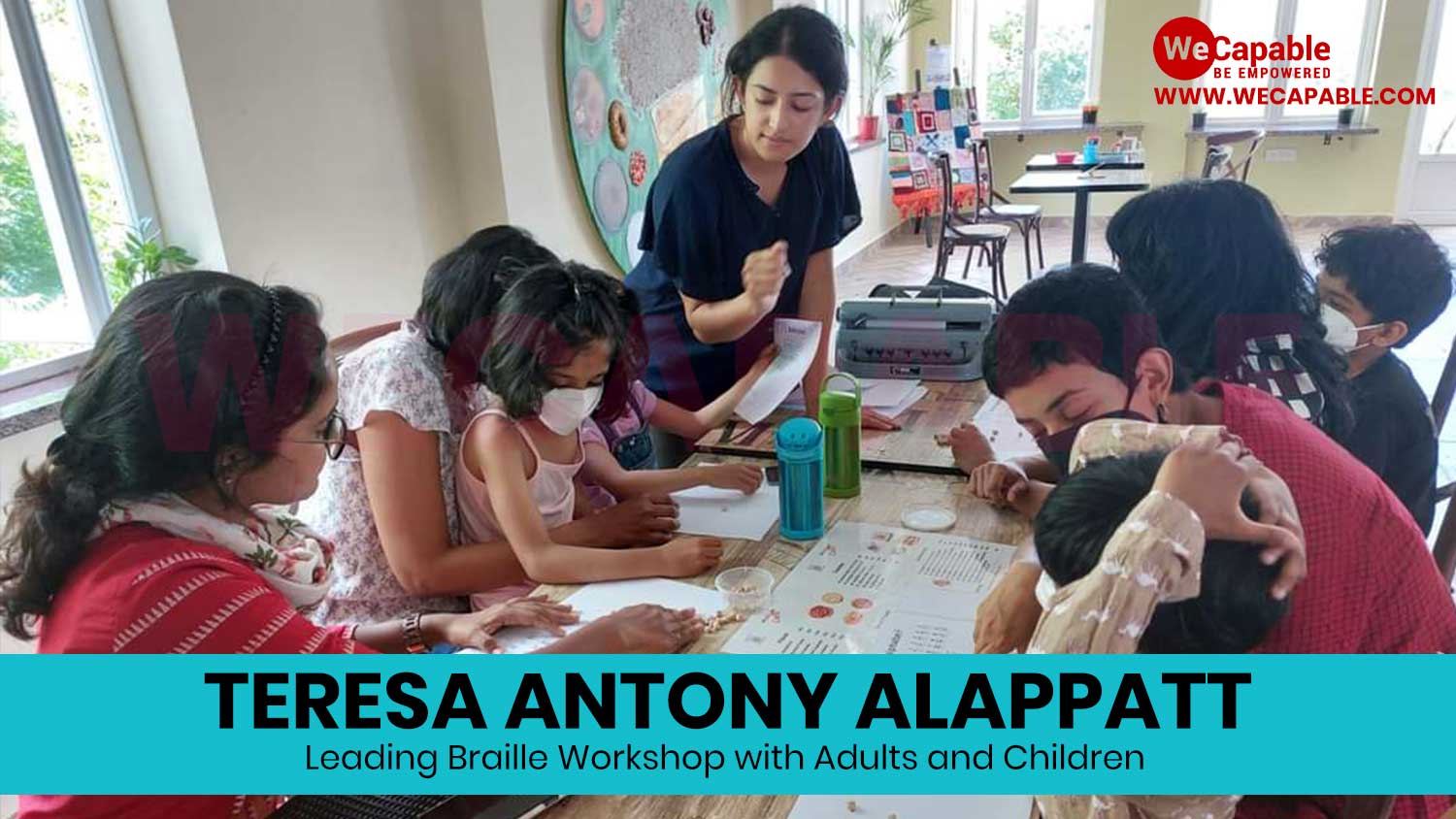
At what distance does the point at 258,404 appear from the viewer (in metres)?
0.75

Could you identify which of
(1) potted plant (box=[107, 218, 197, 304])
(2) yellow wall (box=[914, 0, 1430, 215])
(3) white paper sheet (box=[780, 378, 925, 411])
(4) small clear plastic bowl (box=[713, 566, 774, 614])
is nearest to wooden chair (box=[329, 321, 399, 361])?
(1) potted plant (box=[107, 218, 197, 304])

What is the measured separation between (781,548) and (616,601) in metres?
0.21

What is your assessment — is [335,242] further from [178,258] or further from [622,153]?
[622,153]

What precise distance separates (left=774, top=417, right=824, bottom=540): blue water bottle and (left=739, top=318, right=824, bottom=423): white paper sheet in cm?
30

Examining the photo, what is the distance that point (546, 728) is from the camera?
0.65 m

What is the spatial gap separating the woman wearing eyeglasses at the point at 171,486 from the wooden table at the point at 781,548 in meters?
0.26

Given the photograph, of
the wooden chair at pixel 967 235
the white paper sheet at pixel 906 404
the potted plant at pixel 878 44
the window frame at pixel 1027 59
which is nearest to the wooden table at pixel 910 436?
the white paper sheet at pixel 906 404

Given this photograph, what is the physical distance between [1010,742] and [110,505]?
698mm

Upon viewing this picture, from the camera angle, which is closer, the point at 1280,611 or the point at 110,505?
the point at 1280,611

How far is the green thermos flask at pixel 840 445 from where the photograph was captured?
1171 millimetres

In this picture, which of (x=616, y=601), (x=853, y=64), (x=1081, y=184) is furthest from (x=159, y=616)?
(x=853, y=64)

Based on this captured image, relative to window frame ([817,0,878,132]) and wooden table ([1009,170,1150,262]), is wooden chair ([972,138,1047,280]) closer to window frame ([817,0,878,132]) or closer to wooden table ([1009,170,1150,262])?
wooden table ([1009,170,1150,262])

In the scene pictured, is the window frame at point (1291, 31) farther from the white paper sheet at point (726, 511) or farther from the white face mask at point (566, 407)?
the white face mask at point (566, 407)

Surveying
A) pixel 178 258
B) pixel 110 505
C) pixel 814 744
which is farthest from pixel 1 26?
pixel 814 744
